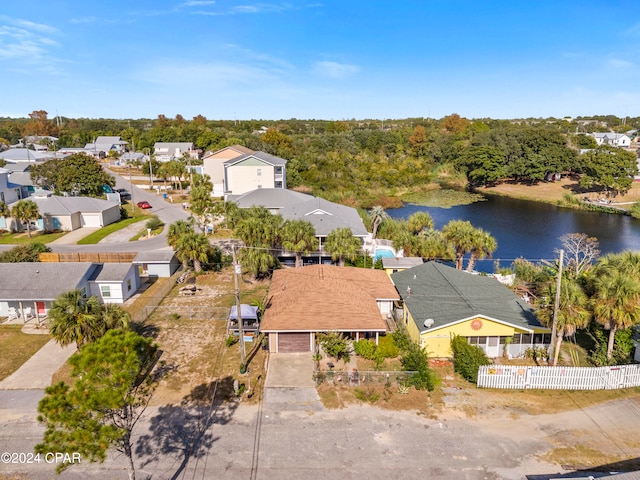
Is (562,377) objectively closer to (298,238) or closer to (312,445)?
(312,445)

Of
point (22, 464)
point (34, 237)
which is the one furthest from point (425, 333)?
point (34, 237)

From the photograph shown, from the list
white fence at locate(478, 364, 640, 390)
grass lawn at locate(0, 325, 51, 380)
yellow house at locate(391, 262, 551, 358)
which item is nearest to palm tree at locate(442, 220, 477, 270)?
yellow house at locate(391, 262, 551, 358)

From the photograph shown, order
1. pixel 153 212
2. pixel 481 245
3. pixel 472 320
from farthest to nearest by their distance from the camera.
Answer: pixel 153 212 → pixel 481 245 → pixel 472 320

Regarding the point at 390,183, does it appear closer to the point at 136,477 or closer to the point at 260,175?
the point at 260,175

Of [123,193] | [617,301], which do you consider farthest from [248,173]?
[617,301]

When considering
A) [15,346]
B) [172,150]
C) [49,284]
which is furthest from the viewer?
[172,150]
